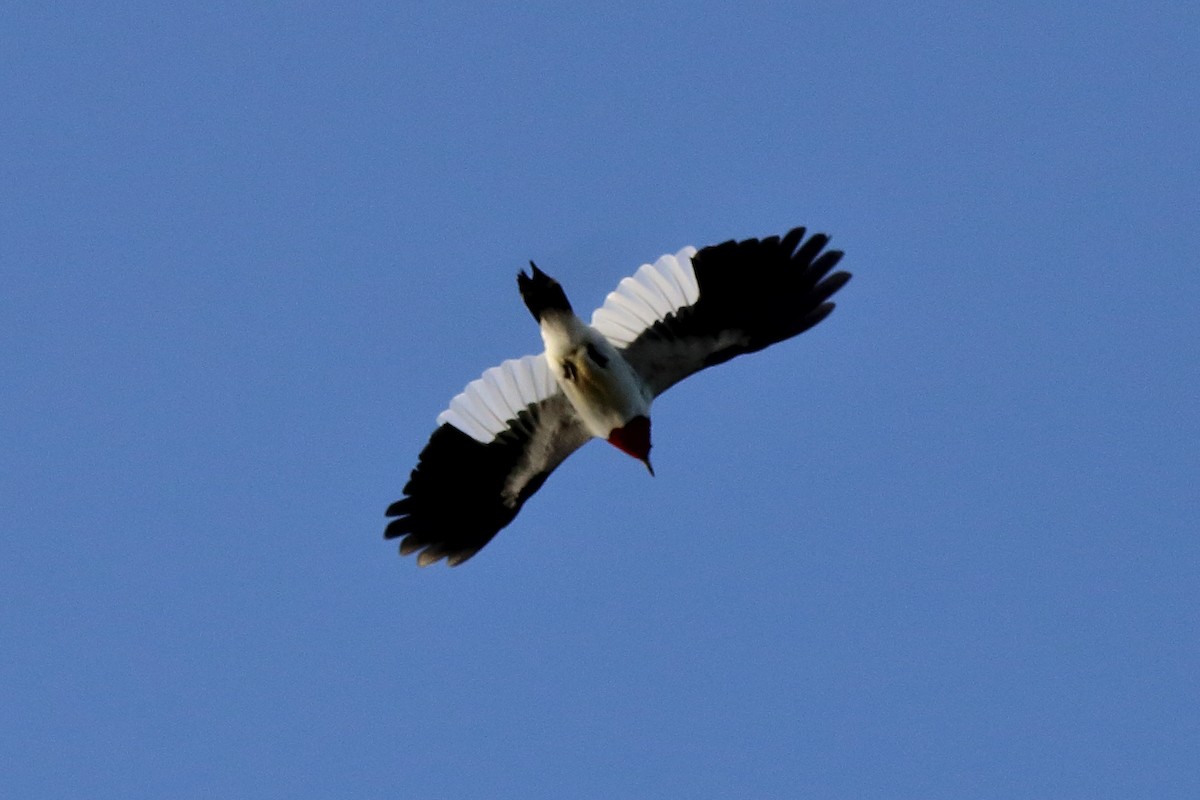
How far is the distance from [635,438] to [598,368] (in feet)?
2.36

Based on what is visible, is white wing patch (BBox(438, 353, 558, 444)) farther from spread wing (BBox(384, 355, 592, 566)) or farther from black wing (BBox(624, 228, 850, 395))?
black wing (BBox(624, 228, 850, 395))

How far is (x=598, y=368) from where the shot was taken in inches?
614

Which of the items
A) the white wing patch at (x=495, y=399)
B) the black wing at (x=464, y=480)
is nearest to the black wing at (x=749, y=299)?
the white wing patch at (x=495, y=399)

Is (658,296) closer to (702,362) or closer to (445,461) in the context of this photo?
(702,362)

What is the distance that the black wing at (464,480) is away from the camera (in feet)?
54.4

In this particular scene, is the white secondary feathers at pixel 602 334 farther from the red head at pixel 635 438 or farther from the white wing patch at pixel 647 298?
the red head at pixel 635 438

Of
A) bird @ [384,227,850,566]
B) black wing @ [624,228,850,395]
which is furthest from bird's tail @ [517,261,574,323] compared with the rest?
black wing @ [624,228,850,395]

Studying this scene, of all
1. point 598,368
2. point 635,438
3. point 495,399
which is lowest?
point 635,438

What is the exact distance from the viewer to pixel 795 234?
15625 mm

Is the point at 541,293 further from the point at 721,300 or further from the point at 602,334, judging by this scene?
the point at 721,300

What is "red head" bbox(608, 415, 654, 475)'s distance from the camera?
15.9 metres

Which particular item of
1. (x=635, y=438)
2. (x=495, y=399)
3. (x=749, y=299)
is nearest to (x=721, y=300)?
(x=749, y=299)

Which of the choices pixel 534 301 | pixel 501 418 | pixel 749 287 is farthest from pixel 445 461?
pixel 749 287

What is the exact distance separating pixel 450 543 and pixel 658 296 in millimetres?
2916
